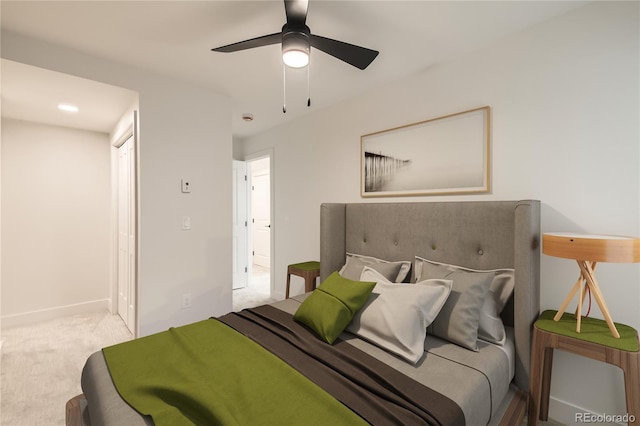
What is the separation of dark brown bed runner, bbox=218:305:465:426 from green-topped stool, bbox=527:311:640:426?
2.44 feet

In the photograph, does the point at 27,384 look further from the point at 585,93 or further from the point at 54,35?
the point at 585,93

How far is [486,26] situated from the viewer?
1.91m

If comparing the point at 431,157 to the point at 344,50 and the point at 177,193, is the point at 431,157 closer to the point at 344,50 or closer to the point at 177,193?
the point at 344,50

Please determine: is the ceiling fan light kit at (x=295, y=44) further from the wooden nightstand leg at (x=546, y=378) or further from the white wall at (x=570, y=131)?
the wooden nightstand leg at (x=546, y=378)

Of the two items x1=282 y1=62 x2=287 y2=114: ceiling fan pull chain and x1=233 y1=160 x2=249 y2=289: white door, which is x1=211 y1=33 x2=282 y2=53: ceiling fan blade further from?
x1=233 y1=160 x2=249 y2=289: white door

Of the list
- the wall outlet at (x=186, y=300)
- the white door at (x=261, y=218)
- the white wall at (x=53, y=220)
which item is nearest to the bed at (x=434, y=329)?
the wall outlet at (x=186, y=300)

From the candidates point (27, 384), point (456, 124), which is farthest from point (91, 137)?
point (456, 124)

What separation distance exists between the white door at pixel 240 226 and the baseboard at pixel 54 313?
1684mm

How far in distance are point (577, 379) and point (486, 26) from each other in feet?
7.48

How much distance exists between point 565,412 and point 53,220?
5006mm

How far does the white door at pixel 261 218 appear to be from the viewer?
640 centimetres

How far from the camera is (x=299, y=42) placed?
1535mm

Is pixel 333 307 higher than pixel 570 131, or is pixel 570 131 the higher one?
pixel 570 131

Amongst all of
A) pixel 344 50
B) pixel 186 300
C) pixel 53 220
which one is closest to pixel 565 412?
pixel 344 50
